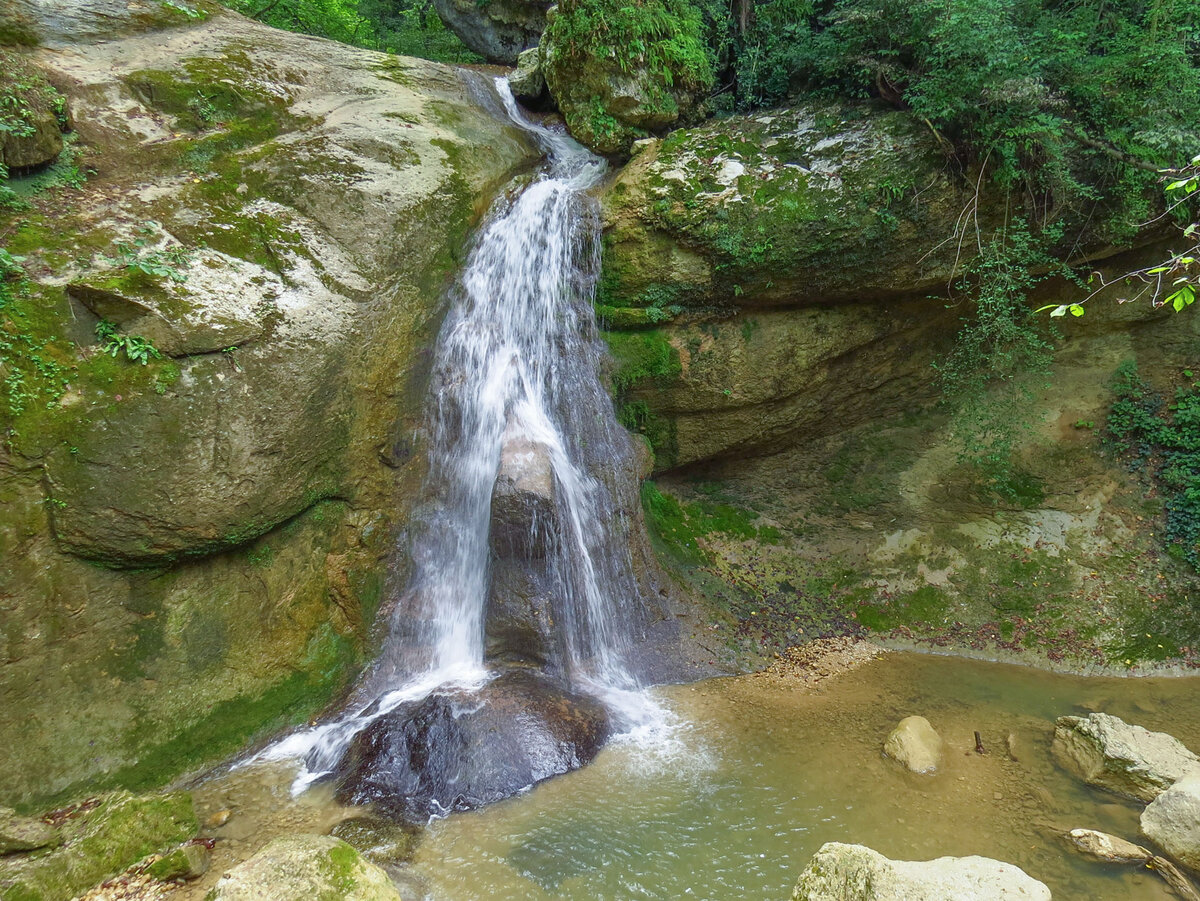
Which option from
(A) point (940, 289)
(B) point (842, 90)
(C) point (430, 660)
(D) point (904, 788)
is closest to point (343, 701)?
(C) point (430, 660)

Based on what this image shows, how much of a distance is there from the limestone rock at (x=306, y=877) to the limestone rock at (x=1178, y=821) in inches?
207

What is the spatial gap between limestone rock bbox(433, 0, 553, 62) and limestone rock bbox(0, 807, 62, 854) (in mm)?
13864

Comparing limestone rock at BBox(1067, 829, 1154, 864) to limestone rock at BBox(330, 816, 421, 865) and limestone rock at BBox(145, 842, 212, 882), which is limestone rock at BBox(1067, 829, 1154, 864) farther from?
limestone rock at BBox(145, 842, 212, 882)

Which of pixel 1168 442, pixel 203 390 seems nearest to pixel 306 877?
pixel 203 390

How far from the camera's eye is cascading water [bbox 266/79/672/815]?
5.79m

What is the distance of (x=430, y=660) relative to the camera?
6.50 meters

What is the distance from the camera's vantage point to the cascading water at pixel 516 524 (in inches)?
228

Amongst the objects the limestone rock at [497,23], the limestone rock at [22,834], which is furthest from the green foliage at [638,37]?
the limestone rock at [22,834]

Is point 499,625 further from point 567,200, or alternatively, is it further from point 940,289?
point 940,289

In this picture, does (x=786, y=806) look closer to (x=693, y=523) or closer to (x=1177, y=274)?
(x=693, y=523)

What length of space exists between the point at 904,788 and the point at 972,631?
3.32 metres

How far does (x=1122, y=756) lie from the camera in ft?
16.8

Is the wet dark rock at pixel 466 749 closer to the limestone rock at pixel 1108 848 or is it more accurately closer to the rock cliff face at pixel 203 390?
the rock cliff face at pixel 203 390

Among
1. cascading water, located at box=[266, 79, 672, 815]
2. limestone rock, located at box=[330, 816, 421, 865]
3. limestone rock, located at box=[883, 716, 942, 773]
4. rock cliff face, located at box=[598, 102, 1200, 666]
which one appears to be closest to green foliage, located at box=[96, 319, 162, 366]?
cascading water, located at box=[266, 79, 672, 815]
